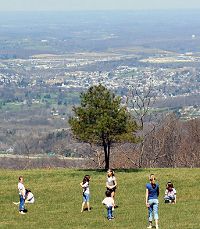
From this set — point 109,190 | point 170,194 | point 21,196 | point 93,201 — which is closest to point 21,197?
point 21,196

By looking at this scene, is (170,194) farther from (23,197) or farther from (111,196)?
(23,197)

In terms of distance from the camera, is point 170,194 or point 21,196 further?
point 170,194

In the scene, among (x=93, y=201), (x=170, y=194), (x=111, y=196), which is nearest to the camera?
(x=111, y=196)

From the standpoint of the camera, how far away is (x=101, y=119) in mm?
42094

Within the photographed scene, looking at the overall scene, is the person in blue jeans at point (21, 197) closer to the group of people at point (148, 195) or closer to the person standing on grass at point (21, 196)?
the person standing on grass at point (21, 196)

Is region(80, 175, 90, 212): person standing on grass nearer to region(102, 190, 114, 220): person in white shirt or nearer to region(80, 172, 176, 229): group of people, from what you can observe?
region(80, 172, 176, 229): group of people

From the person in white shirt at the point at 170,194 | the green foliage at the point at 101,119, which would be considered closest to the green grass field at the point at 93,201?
the person in white shirt at the point at 170,194

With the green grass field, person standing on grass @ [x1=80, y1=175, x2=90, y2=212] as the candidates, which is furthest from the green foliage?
person standing on grass @ [x1=80, y1=175, x2=90, y2=212]

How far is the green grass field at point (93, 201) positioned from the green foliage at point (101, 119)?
2154 millimetres

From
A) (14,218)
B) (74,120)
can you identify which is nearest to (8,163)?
(74,120)

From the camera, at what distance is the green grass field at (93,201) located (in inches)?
1073

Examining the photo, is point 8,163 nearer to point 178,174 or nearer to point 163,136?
point 163,136

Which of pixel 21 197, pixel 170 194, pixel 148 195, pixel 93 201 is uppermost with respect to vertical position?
pixel 148 195

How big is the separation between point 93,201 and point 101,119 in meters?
9.38
